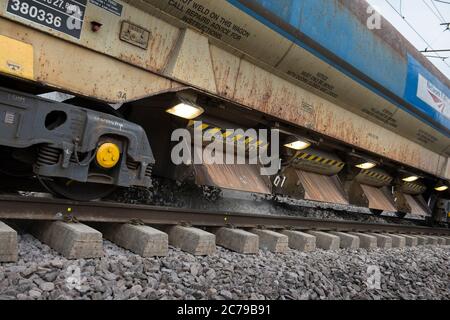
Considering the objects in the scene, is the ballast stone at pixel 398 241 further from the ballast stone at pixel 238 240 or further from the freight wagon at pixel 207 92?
the ballast stone at pixel 238 240

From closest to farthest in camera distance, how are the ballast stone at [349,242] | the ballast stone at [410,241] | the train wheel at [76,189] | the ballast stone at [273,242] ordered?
the train wheel at [76,189], the ballast stone at [273,242], the ballast stone at [349,242], the ballast stone at [410,241]

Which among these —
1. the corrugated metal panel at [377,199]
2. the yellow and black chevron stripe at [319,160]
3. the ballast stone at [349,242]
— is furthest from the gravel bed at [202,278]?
the corrugated metal panel at [377,199]

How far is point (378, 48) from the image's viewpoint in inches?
252

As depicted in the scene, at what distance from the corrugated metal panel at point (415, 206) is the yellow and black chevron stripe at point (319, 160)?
Result: 146 inches

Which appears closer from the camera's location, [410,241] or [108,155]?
[108,155]

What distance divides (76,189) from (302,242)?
2.62 m

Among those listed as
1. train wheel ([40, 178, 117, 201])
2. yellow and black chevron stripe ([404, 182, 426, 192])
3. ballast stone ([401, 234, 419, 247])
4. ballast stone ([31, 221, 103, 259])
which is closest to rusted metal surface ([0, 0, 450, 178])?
train wheel ([40, 178, 117, 201])

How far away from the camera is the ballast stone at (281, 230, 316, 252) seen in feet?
15.3

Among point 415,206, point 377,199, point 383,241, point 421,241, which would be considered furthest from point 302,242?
point 415,206

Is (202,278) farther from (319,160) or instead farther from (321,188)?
(319,160)

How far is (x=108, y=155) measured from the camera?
3.21m

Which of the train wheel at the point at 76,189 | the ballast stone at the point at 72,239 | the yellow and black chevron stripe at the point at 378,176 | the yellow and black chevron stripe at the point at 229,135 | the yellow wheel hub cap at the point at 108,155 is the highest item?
the yellow and black chevron stripe at the point at 378,176

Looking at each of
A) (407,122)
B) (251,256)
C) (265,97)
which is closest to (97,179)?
(251,256)

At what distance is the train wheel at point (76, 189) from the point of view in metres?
3.29
